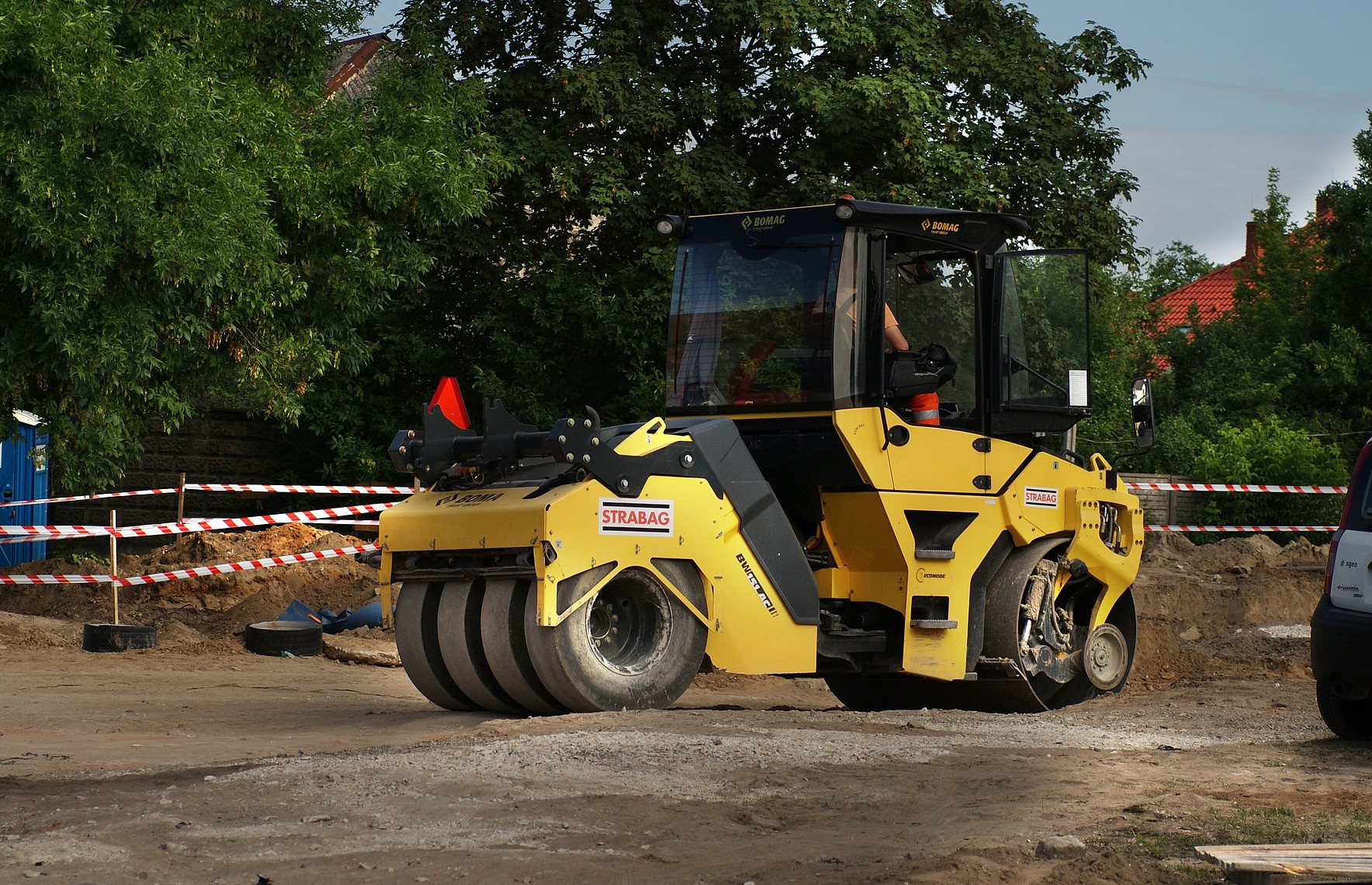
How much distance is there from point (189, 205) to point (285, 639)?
12.9 ft

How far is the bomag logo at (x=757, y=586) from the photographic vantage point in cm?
848

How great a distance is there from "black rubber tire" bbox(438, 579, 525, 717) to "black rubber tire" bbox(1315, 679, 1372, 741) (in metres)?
4.43

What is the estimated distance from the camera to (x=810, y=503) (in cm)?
942

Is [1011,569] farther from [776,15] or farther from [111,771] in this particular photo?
[776,15]

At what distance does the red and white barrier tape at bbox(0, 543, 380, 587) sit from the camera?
1469 centimetres

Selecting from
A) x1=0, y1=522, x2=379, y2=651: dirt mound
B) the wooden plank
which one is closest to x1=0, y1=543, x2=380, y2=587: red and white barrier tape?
x1=0, y1=522, x2=379, y2=651: dirt mound

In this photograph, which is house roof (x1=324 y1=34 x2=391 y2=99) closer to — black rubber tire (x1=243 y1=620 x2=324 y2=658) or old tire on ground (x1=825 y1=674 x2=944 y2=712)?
black rubber tire (x1=243 y1=620 x2=324 y2=658)

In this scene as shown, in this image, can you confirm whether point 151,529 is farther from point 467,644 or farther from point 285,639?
point 467,644

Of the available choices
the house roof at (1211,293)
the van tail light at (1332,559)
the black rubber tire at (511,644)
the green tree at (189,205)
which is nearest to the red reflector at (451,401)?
the green tree at (189,205)

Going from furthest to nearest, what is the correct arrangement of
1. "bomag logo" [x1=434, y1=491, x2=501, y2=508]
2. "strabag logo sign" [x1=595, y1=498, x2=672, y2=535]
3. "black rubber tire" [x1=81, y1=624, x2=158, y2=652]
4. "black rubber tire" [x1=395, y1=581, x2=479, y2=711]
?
1. "black rubber tire" [x1=81, y1=624, x2=158, y2=652]
2. "black rubber tire" [x1=395, y1=581, x2=479, y2=711]
3. "bomag logo" [x1=434, y1=491, x2=501, y2=508]
4. "strabag logo sign" [x1=595, y1=498, x2=672, y2=535]

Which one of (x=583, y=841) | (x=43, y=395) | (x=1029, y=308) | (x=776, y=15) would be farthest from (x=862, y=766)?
(x=776, y=15)

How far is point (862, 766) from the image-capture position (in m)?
6.84

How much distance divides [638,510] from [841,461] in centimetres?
160

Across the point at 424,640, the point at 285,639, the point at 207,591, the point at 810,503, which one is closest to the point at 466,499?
the point at 424,640
